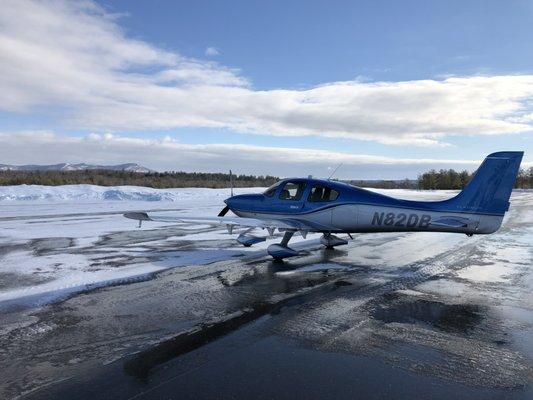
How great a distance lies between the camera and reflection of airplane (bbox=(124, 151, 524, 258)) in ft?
33.2

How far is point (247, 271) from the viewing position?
9609mm

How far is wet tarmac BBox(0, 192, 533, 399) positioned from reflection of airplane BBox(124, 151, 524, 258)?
98 centimetres

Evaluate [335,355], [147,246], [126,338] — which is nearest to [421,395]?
[335,355]

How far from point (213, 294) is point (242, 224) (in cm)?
329

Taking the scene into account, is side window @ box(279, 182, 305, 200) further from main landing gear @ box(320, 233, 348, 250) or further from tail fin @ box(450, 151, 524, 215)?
tail fin @ box(450, 151, 524, 215)

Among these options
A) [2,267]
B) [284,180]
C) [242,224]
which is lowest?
[2,267]

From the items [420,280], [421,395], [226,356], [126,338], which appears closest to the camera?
[421,395]

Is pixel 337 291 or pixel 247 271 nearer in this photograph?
pixel 337 291

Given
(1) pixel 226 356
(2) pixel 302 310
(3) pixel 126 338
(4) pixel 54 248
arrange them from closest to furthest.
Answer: (1) pixel 226 356 < (3) pixel 126 338 < (2) pixel 302 310 < (4) pixel 54 248

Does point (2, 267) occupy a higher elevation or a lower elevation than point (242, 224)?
lower

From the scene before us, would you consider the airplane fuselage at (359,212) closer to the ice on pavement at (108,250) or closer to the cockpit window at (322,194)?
the cockpit window at (322,194)

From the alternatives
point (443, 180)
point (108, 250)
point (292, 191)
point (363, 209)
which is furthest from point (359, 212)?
point (443, 180)

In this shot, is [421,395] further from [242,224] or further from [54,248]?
[54,248]

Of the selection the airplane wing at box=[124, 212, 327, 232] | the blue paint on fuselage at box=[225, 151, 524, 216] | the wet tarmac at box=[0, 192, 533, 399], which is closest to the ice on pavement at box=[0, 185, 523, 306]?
the wet tarmac at box=[0, 192, 533, 399]
